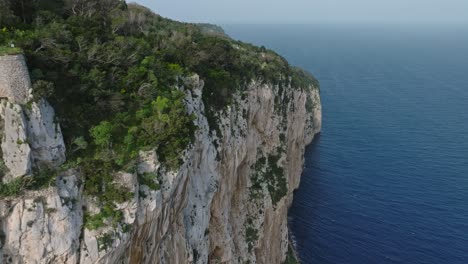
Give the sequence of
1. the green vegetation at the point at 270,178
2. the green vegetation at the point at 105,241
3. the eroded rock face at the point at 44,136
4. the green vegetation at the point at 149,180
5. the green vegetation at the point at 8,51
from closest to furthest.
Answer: the green vegetation at the point at 8,51, the eroded rock face at the point at 44,136, the green vegetation at the point at 105,241, the green vegetation at the point at 149,180, the green vegetation at the point at 270,178

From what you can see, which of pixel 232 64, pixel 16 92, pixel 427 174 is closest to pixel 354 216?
pixel 427 174

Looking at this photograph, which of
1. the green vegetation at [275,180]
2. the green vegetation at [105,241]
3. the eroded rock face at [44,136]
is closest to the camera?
the eroded rock face at [44,136]

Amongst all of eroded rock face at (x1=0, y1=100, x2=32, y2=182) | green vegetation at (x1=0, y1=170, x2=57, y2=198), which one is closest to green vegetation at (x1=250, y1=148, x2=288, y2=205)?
green vegetation at (x1=0, y1=170, x2=57, y2=198)

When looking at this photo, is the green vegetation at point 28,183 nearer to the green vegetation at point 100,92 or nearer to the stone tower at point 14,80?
the green vegetation at point 100,92

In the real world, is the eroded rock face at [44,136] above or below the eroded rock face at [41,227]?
above

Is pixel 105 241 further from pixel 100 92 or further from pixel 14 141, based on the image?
pixel 100 92

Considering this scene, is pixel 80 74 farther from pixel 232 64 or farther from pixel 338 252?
pixel 338 252

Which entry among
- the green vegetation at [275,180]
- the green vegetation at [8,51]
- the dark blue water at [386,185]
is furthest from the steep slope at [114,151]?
the dark blue water at [386,185]

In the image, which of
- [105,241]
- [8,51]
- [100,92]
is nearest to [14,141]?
[8,51]
